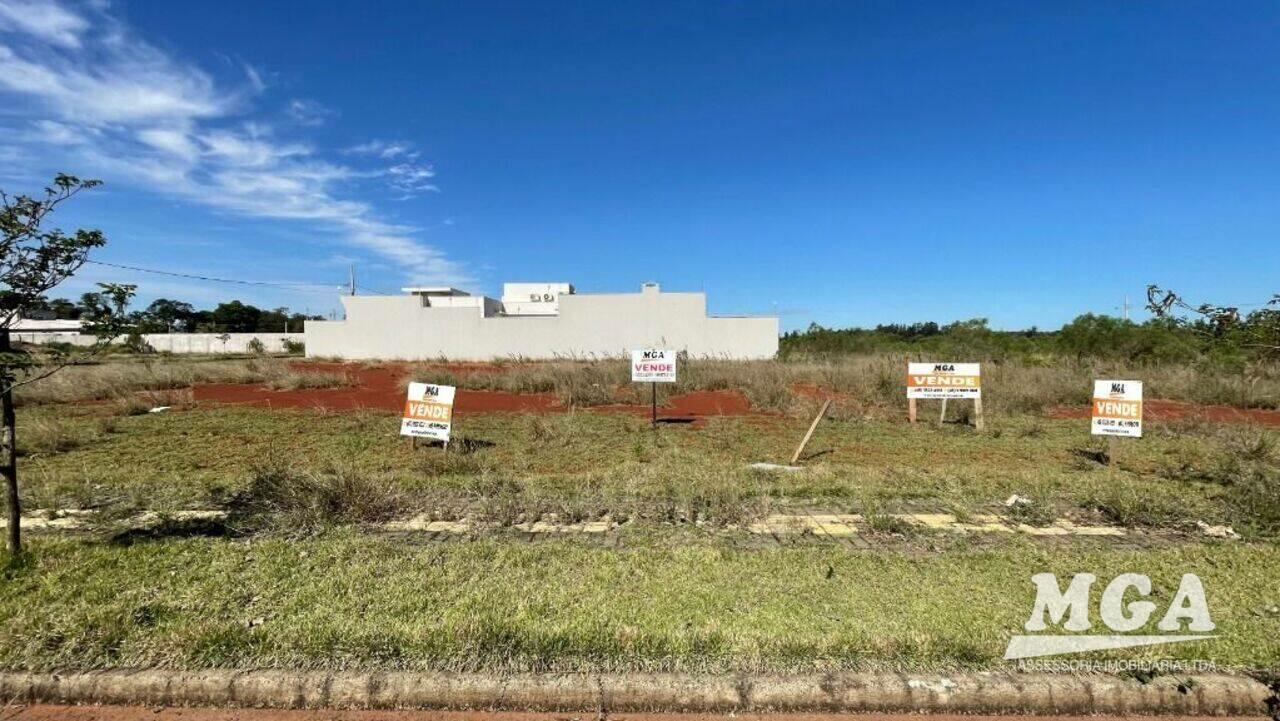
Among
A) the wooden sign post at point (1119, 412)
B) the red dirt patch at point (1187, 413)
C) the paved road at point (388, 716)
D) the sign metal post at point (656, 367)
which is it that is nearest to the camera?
the paved road at point (388, 716)

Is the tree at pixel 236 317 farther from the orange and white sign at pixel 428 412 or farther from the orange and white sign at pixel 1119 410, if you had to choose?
the orange and white sign at pixel 1119 410

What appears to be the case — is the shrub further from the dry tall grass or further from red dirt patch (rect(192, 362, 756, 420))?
the dry tall grass

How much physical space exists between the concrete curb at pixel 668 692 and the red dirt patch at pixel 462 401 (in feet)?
34.6

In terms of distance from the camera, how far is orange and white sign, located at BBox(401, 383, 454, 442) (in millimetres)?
8805

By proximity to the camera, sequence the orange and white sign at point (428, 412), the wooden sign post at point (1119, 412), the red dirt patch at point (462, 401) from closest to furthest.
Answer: the wooden sign post at point (1119, 412) < the orange and white sign at point (428, 412) < the red dirt patch at point (462, 401)

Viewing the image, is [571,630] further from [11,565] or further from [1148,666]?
[11,565]

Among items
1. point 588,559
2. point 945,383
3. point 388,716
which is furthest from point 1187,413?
point 388,716

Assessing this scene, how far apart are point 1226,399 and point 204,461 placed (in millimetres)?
24981

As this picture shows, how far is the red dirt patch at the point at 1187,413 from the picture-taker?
526 inches

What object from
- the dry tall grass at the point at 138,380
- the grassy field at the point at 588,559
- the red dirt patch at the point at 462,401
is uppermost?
the dry tall grass at the point at 138,380

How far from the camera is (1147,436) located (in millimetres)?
11078

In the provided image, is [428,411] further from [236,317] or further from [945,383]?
[236,317]

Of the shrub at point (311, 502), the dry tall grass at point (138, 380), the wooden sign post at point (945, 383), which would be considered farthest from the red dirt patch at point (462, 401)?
the shrub at point (311, 502)

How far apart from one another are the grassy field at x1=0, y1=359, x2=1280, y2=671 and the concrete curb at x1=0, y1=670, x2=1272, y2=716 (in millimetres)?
107
